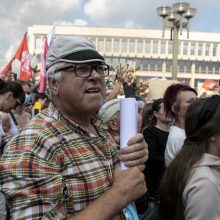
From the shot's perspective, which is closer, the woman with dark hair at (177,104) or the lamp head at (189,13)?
the woman with dark hair at (177,104)

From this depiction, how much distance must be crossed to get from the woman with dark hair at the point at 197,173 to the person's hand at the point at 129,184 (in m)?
0.48

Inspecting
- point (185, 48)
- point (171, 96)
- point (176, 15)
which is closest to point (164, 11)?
point (176, 15)

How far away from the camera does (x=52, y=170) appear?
1.34m

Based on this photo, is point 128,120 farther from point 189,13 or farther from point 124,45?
point 124,45

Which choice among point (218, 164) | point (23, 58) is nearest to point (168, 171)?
point (218, 164)

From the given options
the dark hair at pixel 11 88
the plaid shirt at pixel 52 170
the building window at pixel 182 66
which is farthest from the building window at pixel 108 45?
A: the plaid shirt at pixel 52 170

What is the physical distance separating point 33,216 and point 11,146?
0.85 feet

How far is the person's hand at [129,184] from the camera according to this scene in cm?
140

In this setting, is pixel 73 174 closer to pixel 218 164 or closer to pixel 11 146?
pixel 11 146

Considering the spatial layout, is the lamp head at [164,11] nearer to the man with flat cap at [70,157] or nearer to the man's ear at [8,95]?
the man's ear at [8,95]

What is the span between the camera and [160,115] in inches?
169

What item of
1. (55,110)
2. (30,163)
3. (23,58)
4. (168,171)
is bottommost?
(168,171)

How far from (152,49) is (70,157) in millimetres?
89343

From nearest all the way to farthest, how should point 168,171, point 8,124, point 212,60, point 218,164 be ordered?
point 218,164 → point 168,171 → point 8,124 → point 212,60
